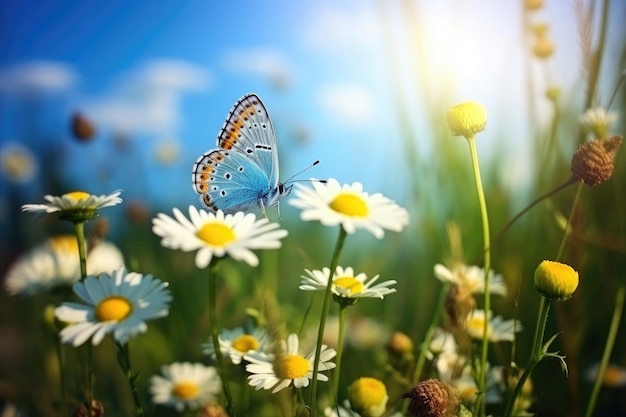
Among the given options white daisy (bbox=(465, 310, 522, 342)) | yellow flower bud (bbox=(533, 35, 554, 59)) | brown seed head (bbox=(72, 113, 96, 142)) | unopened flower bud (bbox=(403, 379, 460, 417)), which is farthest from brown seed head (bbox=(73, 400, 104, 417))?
yellow flower bud (bbox=(533, 35, 554, 59))

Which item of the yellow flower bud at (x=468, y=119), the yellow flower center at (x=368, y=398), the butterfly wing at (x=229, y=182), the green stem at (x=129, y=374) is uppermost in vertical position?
the yellow flower bud at (x=468, y=119)

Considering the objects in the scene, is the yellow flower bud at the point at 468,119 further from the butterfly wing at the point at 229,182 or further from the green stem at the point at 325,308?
the butterfly wing at the point at 229,182

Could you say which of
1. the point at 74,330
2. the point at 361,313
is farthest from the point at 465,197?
the point at 74,330

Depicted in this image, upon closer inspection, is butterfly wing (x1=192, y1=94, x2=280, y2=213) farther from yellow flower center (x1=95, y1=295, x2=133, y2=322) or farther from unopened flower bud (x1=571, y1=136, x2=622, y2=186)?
unopened flower bud (x1=571, y1=136, x2=622, y2=186)

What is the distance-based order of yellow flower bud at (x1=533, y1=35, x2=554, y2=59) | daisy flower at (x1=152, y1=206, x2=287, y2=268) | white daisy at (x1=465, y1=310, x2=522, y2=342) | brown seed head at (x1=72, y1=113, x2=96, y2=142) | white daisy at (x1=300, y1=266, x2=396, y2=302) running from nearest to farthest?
1. daisy flower at (x1=152, y1=206, x2=287, y2=268)
2. white daisy at (x1=300, y1=266, x2=396, y2=302)
3. white daisy at (x1=465, y1=310, x2=522, y2=342)
4. yellow flower bud at (x1=533, y1=35, x2=554, y2=59)
5. brown seed head at (x1=72, y1=113, x2=96, y2=142)

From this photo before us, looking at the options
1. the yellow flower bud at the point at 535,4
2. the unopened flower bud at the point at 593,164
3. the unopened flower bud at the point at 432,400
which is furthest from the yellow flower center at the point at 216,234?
the yellow flower bud at the point at 535,4

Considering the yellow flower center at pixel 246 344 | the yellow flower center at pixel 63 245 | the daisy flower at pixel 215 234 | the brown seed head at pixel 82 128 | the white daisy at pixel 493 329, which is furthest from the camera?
the brown seed head at pixel 82 128
